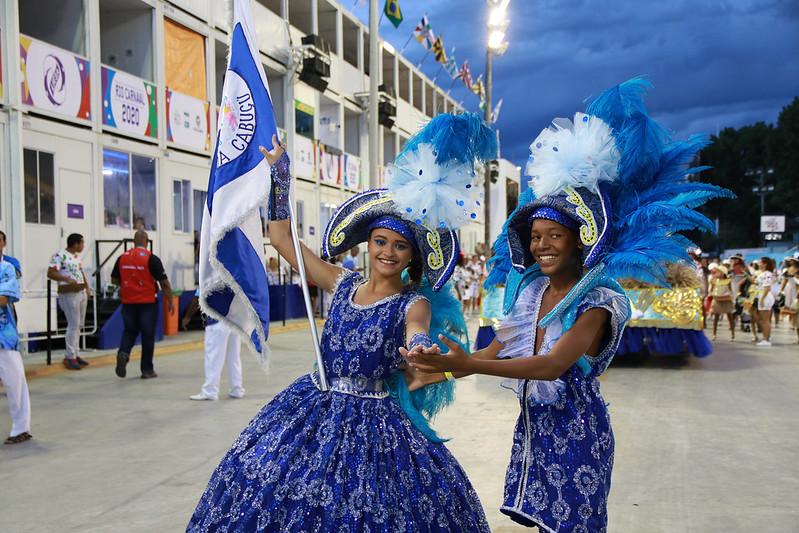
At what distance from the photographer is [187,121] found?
1605cm

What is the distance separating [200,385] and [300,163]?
557 inches

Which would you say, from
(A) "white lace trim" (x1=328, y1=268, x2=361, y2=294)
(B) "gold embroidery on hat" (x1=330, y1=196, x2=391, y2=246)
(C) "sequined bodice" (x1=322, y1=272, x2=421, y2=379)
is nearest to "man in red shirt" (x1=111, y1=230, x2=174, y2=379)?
(A) "white lace trim" (x1=328, y1=268, x2=361, y2=294)

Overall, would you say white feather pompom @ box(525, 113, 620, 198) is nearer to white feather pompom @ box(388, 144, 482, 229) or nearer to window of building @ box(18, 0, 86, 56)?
white feather pompom @ box(388, 144, 482, 229)

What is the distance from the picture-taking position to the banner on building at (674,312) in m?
10.5

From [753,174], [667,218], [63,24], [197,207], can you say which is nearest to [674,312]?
[667,218]

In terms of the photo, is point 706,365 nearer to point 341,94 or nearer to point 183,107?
point 183,107

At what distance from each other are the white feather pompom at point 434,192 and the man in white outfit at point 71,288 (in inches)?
318

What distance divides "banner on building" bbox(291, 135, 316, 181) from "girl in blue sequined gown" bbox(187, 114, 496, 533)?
18.9 metres

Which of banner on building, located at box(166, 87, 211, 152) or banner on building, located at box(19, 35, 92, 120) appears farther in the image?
banner on building, located at box(166, 87, 211, 152)


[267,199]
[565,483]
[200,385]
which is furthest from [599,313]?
[200,385]

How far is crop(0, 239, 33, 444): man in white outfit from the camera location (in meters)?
5.81

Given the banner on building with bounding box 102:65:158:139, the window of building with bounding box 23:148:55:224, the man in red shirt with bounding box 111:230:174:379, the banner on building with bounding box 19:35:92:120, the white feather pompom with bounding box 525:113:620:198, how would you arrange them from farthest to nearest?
the banner on building with bounding box 102:65:158:139 < the window of building with bounding box 23:148:55:224 < the banner on building with bounding box 19:35:92:120 < the man in red shirt with bounding box 111:230:174:379 < the white feather pompom with bounding box 525:113:620:198

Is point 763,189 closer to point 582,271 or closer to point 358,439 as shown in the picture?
point 582,271

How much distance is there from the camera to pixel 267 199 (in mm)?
3510
